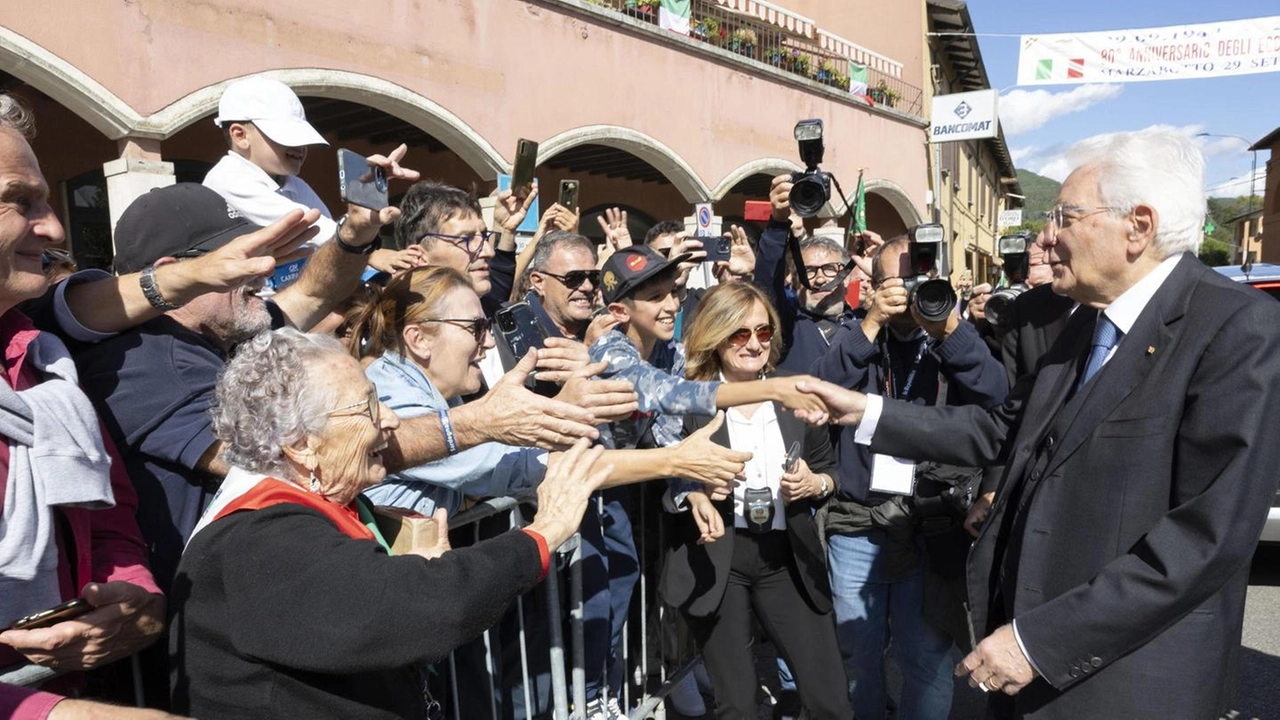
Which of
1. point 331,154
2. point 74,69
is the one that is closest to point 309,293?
point 74,69

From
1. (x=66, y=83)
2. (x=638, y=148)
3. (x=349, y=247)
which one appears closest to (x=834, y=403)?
(x=349, y=247)

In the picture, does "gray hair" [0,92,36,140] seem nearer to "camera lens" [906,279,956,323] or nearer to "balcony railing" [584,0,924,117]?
"camera lens" [906,279,956,323]

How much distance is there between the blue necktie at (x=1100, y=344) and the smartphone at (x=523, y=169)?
8.60 ft

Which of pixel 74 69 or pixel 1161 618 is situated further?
pixel 74 69

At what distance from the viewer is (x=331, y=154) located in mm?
11953

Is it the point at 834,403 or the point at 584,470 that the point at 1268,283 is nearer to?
the point at 834,403

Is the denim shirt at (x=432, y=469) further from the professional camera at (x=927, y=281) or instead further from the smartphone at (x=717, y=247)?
the smartphone at (x=717, y=247)

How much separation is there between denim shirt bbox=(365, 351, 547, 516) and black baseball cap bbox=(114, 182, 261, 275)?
569 millimetres

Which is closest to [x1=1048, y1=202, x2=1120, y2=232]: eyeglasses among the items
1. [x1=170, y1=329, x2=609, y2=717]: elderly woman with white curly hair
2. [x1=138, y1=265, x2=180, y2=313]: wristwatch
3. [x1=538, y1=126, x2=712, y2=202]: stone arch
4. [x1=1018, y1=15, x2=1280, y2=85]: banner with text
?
[x1=170, y1=329, x2=609, y2=717]: elderly woman with white curly hair

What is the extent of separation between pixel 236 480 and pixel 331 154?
11186 mm

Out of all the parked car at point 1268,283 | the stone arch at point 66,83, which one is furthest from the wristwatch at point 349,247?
the stone arch at point 66,83

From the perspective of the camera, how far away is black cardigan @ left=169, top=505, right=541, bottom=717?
160 cm

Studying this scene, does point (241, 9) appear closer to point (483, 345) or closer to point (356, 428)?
point (483, 345)

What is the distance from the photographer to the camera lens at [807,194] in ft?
12.8
